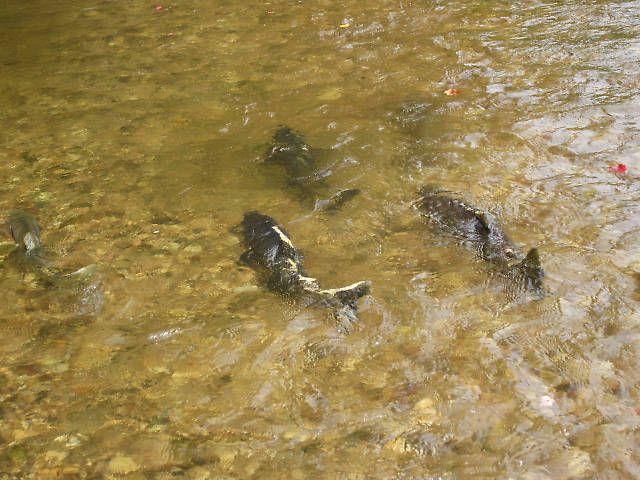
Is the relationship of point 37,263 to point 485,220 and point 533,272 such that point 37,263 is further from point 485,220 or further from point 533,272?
point 533,272

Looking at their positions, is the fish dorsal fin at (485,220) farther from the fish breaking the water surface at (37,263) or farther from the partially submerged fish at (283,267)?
the fish breaking the water surface at (37,263)

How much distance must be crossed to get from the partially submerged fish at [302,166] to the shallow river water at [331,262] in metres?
0.13

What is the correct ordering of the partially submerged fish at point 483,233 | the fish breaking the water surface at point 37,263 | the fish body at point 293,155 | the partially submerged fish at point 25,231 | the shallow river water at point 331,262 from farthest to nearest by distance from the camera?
1. the fish body at point 293,155
2. the partially submerged fish at point 25,231
3. the fish breaking the water surface at point 37,263
4. the partially submerged fish at point 483,233
5. the shallow river water at point 331,262

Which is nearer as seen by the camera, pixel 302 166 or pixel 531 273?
pixel 531 273

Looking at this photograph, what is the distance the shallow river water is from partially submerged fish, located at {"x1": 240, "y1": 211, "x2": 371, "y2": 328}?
125mm

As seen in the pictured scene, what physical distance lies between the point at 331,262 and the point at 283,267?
18.9 inches

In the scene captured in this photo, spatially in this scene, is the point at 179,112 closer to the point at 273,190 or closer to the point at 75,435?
the point at 273,190

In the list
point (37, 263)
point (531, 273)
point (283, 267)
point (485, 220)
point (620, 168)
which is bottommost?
point (620, 168)

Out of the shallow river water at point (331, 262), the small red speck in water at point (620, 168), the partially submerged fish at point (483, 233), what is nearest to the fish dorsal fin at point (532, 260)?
the partially submerged fish at point (483, 233)

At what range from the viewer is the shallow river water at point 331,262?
3.39m

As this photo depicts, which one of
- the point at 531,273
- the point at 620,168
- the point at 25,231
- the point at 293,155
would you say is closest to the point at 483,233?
the point at 531,273

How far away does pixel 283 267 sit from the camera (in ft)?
14.9

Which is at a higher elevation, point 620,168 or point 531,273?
point 531,273

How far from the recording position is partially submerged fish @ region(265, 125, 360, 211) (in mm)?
5684
